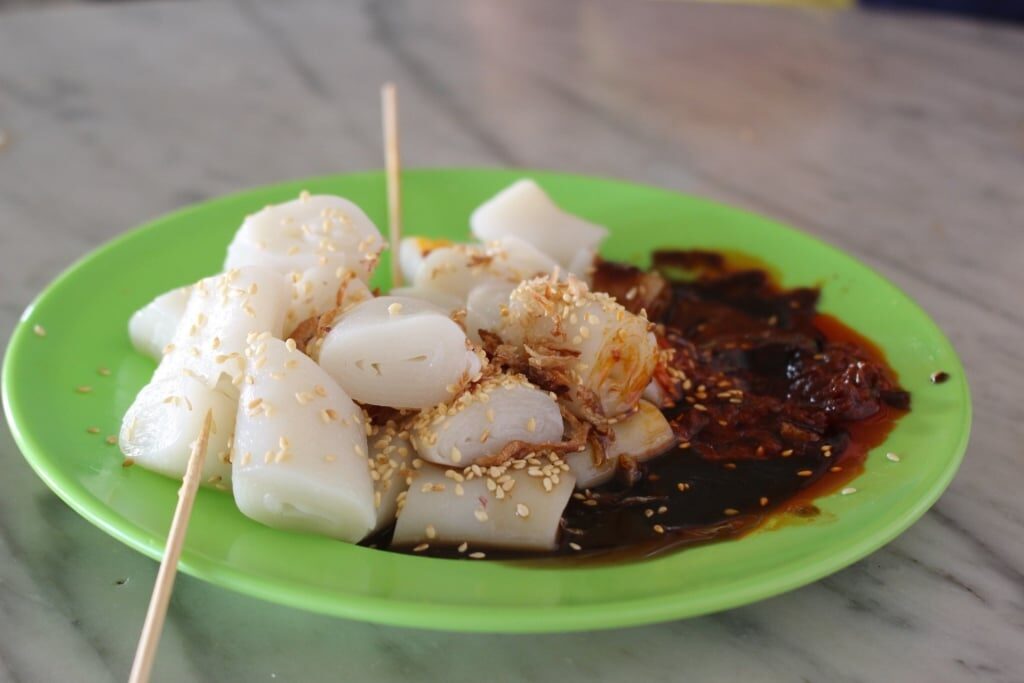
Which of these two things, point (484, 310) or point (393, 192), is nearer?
point (484, 310)

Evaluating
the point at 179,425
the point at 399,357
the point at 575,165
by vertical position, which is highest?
the point at 399,357

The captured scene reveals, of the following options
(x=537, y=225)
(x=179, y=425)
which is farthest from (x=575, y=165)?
(x=179, y=425)

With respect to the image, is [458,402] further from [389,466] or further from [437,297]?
[437,297]

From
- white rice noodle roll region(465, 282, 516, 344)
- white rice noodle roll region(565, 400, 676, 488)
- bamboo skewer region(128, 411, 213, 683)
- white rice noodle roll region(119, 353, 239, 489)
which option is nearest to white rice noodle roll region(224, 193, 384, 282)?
white rice noodle roll region(465, 282, 516, 344)

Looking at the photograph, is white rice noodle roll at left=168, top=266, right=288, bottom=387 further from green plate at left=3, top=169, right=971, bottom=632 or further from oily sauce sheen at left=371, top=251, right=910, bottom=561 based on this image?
oily sauce sheen at left=371, top=251, right=910, bottom=561

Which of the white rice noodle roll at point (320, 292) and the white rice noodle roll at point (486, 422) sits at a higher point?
the white rice noodle roll at point (320, 292)

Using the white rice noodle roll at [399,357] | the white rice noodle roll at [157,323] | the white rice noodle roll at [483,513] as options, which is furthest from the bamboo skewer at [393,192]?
the white rice noodle roll at [483,513]

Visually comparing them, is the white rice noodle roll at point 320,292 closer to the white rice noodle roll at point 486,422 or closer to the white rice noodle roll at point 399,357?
the white rice noodle roll at point 399,357
